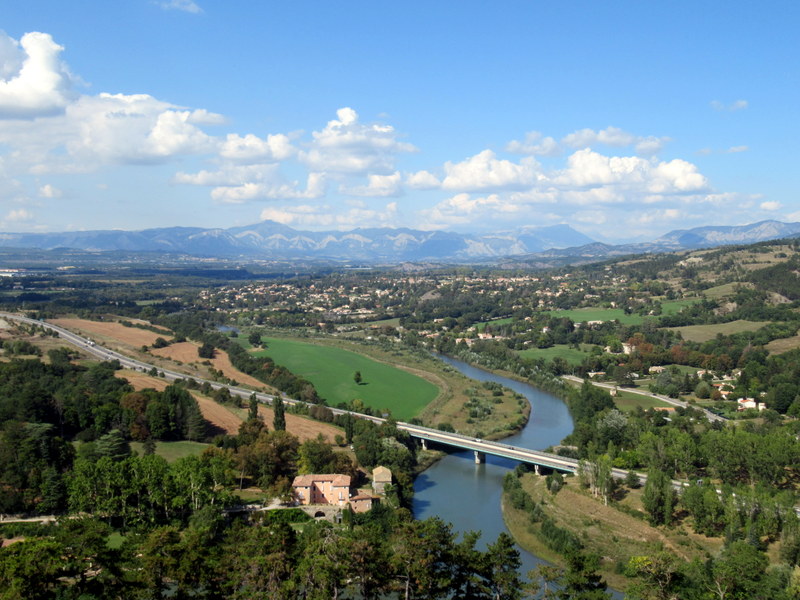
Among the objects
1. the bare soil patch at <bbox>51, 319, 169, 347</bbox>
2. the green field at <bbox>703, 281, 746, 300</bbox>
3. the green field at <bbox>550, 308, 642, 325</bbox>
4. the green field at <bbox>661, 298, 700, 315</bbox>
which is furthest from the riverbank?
the green field at <bbox>703, 281, 746, 300</bbox>

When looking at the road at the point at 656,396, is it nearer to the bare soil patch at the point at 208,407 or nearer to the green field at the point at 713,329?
the green field at the point at 713,329

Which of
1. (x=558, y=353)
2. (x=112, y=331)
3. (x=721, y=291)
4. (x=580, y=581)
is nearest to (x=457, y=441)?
(x=580, y=581)

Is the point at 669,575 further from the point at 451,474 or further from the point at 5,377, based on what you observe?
the point at 5,377

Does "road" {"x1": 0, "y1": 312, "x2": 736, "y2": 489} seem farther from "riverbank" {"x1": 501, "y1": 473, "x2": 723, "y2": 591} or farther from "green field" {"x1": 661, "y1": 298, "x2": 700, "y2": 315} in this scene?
"green field" {"x1": 661, "y1": 298, "x2": 700, "y2": 315}

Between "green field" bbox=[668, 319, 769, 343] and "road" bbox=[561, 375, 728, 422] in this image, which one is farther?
"green field" bbox=[668, 319, 769, 343]

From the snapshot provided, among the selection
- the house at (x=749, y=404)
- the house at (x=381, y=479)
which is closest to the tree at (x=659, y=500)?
the house at (x=381, y=479)

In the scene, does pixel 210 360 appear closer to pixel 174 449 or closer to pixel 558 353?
pixel 174 449

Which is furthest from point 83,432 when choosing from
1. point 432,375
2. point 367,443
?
point 432,375
